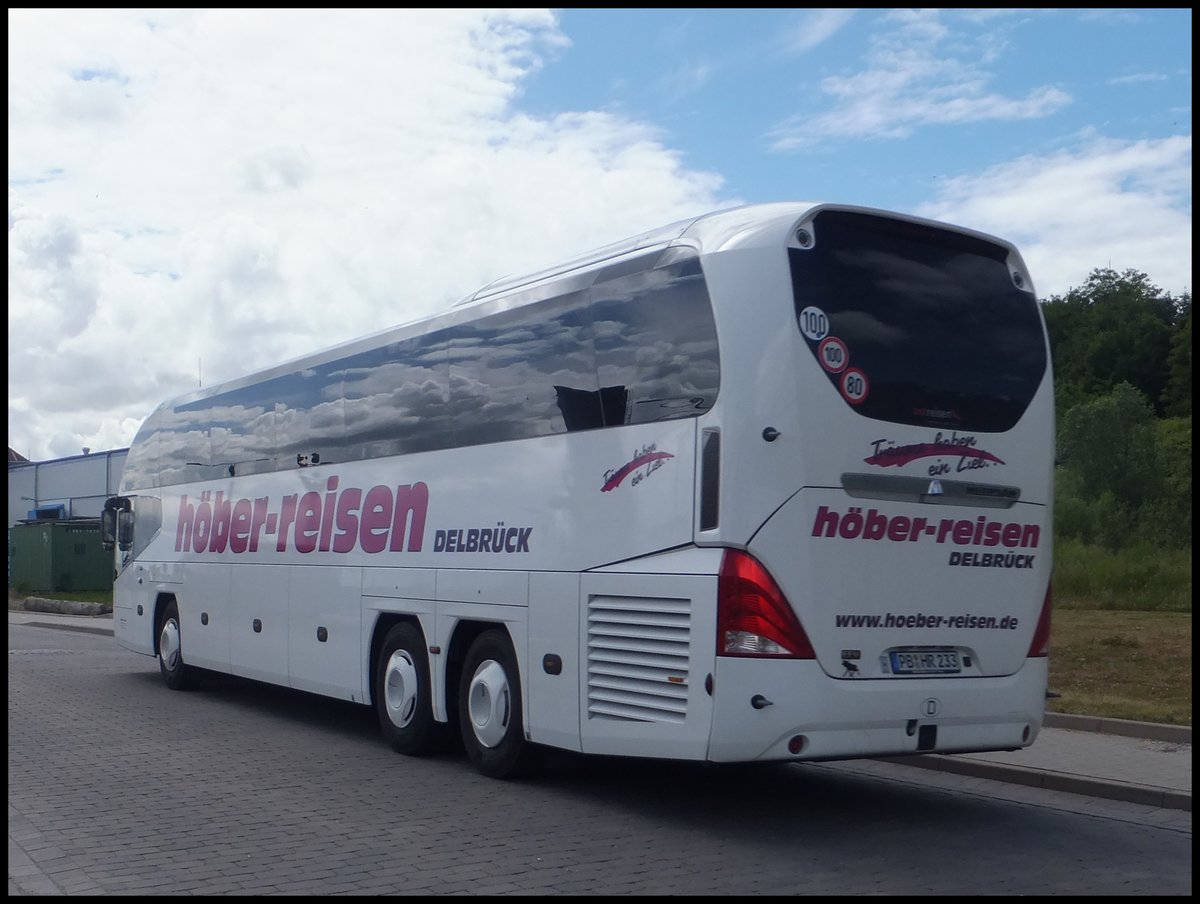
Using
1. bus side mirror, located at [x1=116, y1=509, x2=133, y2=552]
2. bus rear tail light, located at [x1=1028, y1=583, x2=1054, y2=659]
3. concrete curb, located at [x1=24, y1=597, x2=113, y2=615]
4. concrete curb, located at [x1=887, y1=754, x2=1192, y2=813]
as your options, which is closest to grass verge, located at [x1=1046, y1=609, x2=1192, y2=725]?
concrete curb, located at [x1=887, y1=754, x2=1192, y2=813]

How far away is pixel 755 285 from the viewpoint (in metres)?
8.13

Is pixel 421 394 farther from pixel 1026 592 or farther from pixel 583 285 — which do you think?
pixel 1026 592

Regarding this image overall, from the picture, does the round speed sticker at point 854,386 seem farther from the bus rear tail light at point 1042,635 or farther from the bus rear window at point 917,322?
the bus rear tail light at point 1042,635

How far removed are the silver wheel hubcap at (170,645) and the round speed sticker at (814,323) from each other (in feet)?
38.2

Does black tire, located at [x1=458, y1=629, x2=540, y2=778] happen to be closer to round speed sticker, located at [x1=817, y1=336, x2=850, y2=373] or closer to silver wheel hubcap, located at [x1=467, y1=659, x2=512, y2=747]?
silver wheel hubcap, located at [x1=467, y1=659, x2=512, y2=747]

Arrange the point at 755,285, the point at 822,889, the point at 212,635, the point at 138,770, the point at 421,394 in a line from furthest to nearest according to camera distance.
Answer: the point at 212,635 → the point at 421,394 → the point at 138,770 → the point at 755,285 → the point at 822,889

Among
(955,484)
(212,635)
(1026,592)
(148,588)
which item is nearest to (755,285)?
(955,484)

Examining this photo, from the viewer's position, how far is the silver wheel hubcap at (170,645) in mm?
17266

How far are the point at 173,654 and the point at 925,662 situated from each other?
1160cm

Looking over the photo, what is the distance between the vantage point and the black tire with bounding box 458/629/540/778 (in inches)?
396

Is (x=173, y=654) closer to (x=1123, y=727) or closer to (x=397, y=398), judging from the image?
(x=397, y=398)

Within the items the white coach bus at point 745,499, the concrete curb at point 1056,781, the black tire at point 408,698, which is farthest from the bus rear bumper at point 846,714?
the black tire at point 408,698

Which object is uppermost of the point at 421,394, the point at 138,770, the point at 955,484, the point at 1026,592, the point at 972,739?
the point at 421,394

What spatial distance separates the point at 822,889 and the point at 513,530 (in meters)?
4.09
